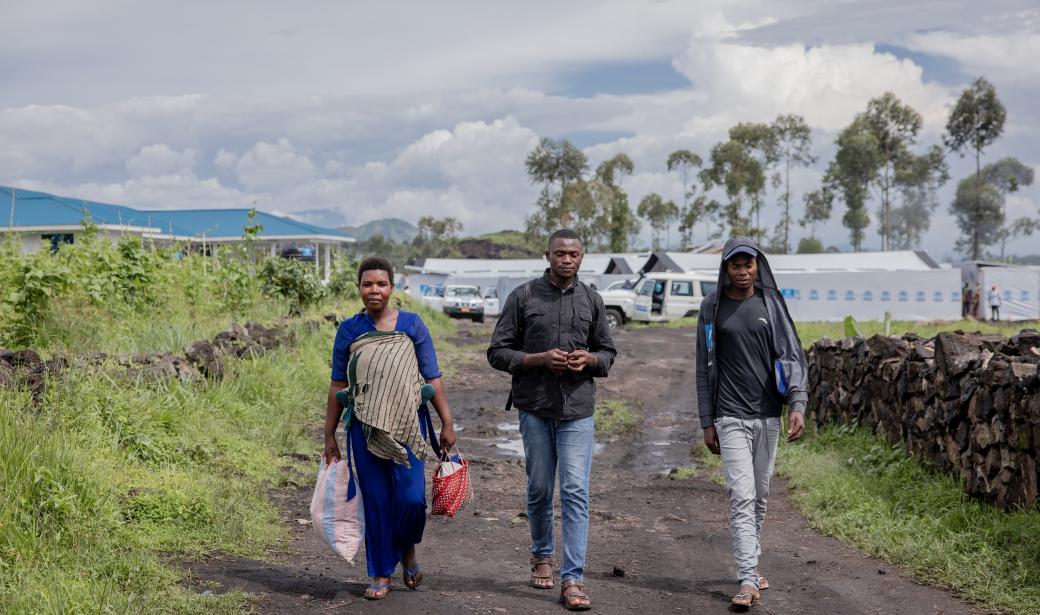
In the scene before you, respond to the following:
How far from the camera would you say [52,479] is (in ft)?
18.5

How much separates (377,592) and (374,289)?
1.55m

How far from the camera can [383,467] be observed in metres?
→ 5.24

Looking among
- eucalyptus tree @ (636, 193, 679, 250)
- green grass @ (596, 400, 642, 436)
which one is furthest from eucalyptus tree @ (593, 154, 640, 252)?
green grass @ (596, 400, 642, 436)

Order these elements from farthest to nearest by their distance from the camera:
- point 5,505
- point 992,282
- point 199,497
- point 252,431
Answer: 1. point 992,282
2. point 252,431
3. point 199,497
4. point 5,505

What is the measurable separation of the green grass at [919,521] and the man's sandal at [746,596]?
126cm

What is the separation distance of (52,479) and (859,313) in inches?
1252

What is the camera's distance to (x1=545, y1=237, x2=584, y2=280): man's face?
209 inches

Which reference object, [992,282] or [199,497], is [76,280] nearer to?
[199,497]

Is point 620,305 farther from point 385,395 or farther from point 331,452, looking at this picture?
point 385,395

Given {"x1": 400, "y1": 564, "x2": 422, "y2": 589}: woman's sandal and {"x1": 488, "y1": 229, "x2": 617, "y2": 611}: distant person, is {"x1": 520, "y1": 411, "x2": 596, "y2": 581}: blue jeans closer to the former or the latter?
{"x1": 488, "y1": 229, "x2": 617, "y2": 611}: distant person

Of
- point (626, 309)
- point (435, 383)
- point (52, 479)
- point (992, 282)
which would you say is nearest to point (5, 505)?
point (52, 479)

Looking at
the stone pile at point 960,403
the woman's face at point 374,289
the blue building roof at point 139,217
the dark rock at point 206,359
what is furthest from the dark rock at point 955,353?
the blue building roof at point 139,217

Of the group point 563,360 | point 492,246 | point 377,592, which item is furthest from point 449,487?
point 492,246

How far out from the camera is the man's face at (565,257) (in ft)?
17.4
